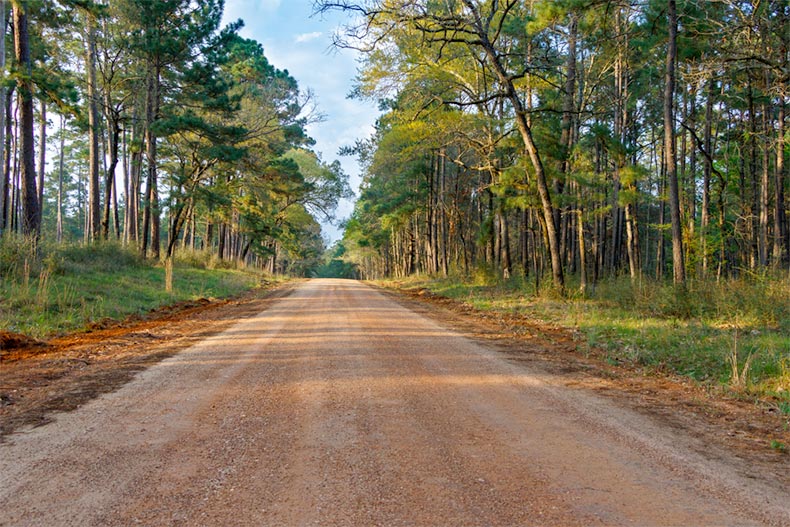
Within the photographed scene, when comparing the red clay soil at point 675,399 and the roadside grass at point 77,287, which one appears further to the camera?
the roadside grass at point 77,287

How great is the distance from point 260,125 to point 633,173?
1899cm

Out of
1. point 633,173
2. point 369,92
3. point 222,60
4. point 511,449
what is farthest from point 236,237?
point 511,449

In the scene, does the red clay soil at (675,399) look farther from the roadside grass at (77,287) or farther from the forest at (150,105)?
the forest at (150,105)

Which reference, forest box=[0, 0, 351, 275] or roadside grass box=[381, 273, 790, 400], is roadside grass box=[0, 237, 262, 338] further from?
roadside grass box=[381, 273, 790, 400]

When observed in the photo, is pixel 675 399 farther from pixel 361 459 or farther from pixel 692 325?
pixel 692 325

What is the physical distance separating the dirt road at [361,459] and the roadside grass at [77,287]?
15.9 feet

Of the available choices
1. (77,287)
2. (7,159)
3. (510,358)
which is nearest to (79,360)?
(510,358)

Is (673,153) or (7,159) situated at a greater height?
(7,159)

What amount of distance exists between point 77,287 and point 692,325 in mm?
13396

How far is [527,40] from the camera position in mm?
17250

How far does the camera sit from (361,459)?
10.7 ft

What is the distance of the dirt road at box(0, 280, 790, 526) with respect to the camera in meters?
2.59

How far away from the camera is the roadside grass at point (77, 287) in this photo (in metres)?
8.97

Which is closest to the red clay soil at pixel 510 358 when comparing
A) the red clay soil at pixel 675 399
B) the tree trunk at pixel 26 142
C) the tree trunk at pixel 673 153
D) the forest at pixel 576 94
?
the red clay soil at pixel 675 399
